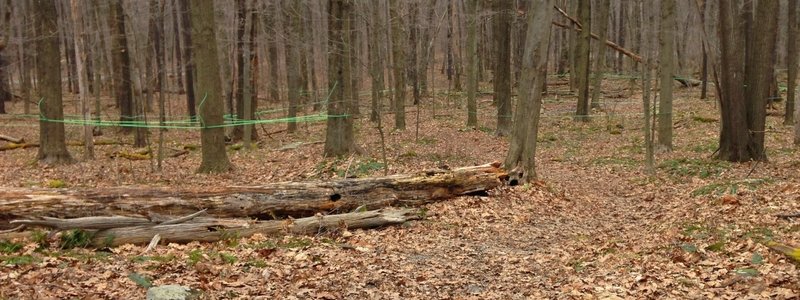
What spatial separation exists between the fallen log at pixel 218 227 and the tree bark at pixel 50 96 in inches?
331

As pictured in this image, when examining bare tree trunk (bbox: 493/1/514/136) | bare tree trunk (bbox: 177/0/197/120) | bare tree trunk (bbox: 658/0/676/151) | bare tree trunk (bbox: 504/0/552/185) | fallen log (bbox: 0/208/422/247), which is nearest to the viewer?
fallen log (bbox: 0/208/422/247)

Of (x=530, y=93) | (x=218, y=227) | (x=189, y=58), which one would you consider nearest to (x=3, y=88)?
(x=189, y=58)

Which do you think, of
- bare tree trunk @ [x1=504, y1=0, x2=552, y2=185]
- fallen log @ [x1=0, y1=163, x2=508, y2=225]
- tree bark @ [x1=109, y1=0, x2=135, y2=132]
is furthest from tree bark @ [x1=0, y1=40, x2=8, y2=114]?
bare tree trunk @ [x1=504, y1=0, x2=552, y2=185]

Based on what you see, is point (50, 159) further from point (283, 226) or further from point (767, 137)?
point (767, 137)

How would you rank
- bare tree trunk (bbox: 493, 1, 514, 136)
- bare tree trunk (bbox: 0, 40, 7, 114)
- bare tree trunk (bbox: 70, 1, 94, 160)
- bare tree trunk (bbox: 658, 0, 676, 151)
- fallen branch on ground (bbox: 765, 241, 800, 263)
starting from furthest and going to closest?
bare tree trunk (bbox: 0, 40, 7, 114) → bare tree trunk (bbox: 493, 1, 514, 136) → bare tree trunk (bbox: 70, 1, 94, 160) → bare tree trunk (bbox: 658, 0, 676, 151) → fallen branch on ground (bbox: 765, 241, 800, 263)

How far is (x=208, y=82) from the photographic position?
496 inches

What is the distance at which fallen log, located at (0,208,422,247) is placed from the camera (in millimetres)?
7137

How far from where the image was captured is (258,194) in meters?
8.41

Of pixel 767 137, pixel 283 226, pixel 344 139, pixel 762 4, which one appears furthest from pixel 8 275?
pixel 767 137

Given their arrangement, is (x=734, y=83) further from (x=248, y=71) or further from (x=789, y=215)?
(x=248, y=71)

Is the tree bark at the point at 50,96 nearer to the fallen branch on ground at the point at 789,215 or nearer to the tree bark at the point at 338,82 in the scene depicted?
the tree bark at the point at 338,82

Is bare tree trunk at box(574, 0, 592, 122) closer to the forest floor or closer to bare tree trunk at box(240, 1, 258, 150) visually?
the forest floor

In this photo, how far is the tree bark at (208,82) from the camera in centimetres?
1247

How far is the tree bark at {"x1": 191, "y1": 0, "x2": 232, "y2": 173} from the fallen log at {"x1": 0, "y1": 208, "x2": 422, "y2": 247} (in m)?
5.33
